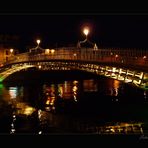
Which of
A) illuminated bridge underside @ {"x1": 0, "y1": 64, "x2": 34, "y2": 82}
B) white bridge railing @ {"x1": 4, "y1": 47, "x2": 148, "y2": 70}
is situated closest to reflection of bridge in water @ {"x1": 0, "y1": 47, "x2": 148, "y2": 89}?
white bridge railing @ {"x1": 4, "y1": 47, "x2": 148, "y2": 70}

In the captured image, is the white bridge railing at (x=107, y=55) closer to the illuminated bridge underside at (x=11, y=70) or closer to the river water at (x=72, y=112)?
the river water at (x=72, y=112)

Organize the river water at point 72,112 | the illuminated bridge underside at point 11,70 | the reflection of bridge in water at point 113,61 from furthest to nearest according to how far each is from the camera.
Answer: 1. the illuminated bridge underside at point 11,70
2. the river water at point 72,112
3. the reflection of bridge in water at point 113,61

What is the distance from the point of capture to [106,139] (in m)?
4.04

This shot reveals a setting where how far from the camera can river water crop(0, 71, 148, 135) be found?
6.73 meters

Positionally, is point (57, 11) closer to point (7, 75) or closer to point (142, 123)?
point (142, 123)

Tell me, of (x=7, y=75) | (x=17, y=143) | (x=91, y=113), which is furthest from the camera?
(x=7, y=75)

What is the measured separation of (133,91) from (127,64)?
6.15m

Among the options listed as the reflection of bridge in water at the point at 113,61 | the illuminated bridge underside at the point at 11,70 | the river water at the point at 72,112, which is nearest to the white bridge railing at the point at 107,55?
the reflection of bridge in water at the point at 113,61

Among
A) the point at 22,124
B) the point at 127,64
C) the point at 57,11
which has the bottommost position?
the point at 22,124

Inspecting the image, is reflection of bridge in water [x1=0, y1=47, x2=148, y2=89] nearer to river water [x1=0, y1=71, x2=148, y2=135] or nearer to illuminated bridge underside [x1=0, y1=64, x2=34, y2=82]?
river water [x1=0, y1=71, x2=148, y2=135]

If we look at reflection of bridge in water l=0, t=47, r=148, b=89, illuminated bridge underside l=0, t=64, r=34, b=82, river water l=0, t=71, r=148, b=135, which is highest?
illuminated bridge underside l=0, t=64, r=34, b=82

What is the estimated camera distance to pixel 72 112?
29.8ft

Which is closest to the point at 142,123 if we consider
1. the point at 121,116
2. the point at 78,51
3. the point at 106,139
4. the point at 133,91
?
the point at 121,116

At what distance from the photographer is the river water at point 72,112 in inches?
265
